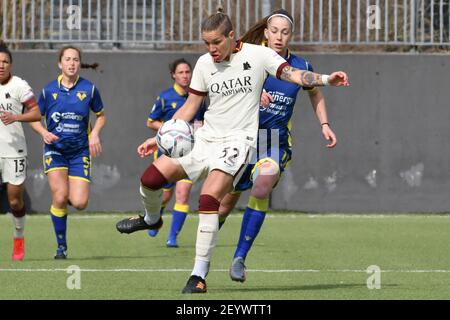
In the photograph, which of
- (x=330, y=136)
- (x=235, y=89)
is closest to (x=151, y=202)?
(x=235, y=89)

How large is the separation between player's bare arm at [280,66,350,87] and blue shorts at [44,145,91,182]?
397 cm

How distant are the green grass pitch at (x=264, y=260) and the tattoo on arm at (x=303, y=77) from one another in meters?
1.55

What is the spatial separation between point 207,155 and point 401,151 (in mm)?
10130

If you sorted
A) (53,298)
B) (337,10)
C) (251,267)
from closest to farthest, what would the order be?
(53,298), (251,267), (337,10)

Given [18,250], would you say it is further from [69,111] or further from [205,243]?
[205,243]

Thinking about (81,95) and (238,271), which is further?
(81,95)

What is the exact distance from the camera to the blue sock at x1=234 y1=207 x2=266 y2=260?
10.4 meters

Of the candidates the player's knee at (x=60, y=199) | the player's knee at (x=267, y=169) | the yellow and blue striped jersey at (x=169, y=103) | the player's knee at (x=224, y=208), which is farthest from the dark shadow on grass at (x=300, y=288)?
the yellow and blue striped jersey at (x=169, y=103)

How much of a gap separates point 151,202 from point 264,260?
9.18ft

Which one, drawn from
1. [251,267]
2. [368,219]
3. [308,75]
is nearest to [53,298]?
[308,75]

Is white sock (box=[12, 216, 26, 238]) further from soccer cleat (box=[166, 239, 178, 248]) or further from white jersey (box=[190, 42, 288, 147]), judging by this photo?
white jersey (box=[190, 42, 288, 147])

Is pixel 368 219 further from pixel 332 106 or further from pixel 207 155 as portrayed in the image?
pixel 207 155

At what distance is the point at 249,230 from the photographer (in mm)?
10508

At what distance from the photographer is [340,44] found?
19.9 meters
